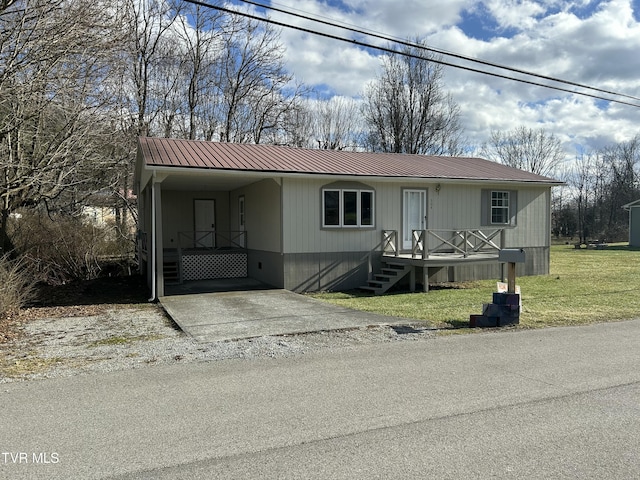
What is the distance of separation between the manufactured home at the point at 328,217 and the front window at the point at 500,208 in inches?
1.7

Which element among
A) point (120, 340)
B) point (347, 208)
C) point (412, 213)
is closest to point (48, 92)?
point (120, 340)

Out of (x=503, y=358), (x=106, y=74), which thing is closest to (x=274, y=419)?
(x=503, y=358)

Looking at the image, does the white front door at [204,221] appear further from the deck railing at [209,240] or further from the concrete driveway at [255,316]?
the concrete driveway at [255,316]

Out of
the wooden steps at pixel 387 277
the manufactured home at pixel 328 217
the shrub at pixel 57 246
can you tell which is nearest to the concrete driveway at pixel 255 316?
the manufactured home at pixel 328 217

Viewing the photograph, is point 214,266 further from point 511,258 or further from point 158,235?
point 511,258

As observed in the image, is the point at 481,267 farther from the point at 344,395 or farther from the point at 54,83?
the point at 54,83

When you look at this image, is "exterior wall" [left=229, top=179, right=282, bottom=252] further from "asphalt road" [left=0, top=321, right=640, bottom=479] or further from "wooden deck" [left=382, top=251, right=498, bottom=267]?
"asphalt road" [left=0, top=321, right=640, bottom=479]

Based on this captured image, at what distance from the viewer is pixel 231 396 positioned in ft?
15.6

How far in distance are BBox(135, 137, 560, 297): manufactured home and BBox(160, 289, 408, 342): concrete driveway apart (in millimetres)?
1597

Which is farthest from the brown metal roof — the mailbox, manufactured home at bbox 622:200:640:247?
manufactured home at bbox 622:200:640:247

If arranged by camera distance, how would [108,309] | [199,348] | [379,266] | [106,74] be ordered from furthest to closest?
[379,266]
[106,74]
[108,309]
[199,348]

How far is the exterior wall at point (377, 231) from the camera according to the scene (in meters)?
13.4

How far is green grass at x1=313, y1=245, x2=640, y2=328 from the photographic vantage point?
9.12 m

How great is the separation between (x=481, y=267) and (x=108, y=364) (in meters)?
13.2
